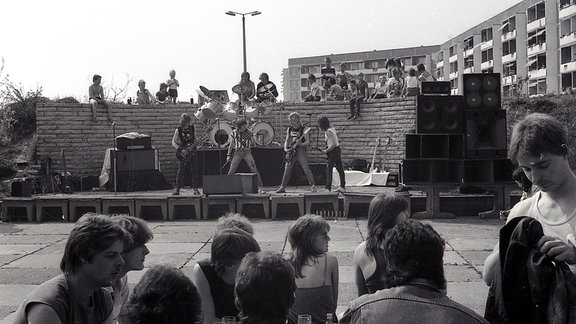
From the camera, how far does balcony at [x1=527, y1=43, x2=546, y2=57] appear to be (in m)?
70.1

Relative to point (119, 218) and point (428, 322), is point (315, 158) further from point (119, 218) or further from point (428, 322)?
point (428, 322)

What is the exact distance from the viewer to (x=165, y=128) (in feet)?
76.7

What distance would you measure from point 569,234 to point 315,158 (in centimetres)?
2004

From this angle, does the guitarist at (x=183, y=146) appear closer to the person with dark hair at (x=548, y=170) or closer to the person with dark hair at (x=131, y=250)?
the person with dark hair at (x=131, y=250)

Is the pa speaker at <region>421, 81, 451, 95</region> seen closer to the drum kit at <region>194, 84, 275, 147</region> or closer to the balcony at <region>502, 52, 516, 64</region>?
the drum kit at <region>194, 84, 275, 147</region>

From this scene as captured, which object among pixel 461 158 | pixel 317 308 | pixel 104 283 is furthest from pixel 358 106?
pixel 104 283

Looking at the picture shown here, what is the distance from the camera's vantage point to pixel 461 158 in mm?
14328

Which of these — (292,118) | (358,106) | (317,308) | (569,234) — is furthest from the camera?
(358,106)

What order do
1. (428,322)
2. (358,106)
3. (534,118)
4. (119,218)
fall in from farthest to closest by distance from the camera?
(358,106), (119,218), (534,118), (428,322)

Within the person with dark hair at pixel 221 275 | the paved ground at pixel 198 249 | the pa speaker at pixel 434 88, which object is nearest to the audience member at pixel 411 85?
the pa speaker at pixel 434 88

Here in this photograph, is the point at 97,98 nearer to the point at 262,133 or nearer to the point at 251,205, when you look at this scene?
the point at 262,133

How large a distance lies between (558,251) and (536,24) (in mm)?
74775

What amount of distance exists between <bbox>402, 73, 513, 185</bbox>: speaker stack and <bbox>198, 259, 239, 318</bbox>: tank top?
33.8 feet

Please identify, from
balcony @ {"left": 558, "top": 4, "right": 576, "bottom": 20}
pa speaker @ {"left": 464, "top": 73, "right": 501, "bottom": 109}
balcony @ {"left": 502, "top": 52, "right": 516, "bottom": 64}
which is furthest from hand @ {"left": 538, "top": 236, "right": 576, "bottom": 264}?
balcony @ {"left": 502, "top": 52, "right": 516, "bottom": 64}
